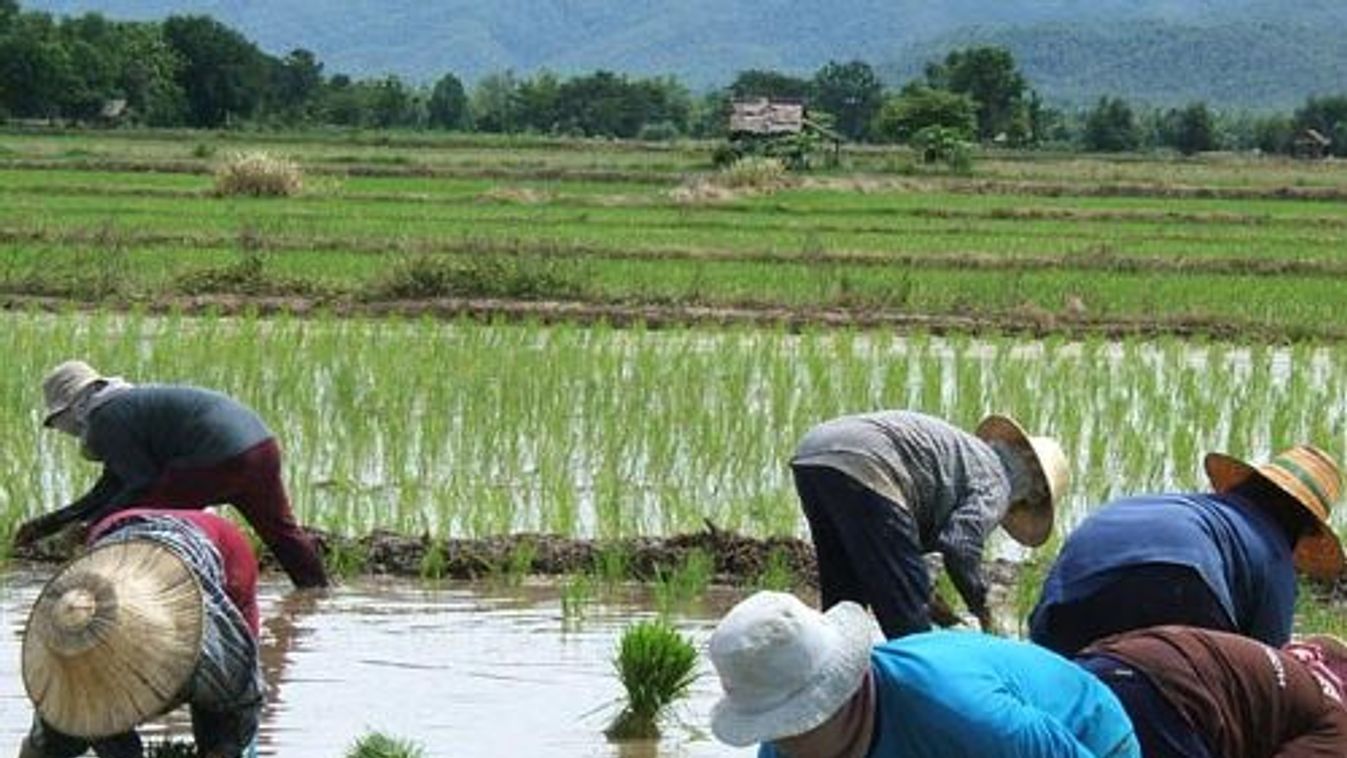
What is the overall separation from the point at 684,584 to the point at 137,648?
3.67 m

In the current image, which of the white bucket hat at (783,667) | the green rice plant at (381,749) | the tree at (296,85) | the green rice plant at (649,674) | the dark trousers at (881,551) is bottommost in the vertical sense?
the tree at (296,85)

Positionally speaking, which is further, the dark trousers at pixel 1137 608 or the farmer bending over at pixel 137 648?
the farmer bending over at pixel 137 648

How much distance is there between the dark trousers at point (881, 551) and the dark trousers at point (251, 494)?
2.12m

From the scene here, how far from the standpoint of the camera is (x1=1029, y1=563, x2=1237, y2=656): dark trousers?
15.6ft

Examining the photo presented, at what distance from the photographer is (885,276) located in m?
19.6

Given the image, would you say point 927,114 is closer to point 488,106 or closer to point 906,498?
point 488,106

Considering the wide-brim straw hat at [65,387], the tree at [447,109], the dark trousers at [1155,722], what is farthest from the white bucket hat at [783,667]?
the tree at [447,109]

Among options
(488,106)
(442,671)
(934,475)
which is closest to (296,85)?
(488,106)

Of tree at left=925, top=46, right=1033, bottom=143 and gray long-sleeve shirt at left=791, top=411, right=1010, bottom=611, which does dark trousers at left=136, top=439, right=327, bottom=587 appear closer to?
gray long-sleeve shirt at left=791, top=411, right=1010, bottom=611

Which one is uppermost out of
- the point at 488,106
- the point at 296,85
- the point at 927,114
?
the point at 927,114

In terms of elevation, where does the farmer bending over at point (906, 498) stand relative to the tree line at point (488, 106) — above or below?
above

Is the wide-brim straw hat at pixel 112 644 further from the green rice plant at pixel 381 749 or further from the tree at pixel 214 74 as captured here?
the tree at pixel 214 74

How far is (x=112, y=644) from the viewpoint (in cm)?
514

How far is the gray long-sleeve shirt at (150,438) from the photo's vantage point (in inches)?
294
